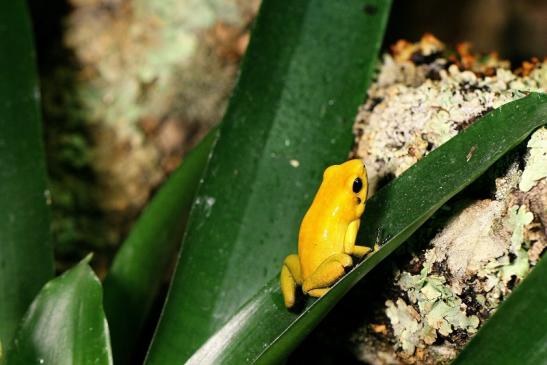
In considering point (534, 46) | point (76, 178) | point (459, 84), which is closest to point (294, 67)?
point (459, 84)

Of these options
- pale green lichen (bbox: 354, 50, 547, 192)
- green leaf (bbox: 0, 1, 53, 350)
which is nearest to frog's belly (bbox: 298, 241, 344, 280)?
pale green lichen (bbox: 354, 50, 547, 192)

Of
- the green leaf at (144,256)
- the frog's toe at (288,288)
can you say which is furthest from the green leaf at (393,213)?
the green leaf at (144,256)

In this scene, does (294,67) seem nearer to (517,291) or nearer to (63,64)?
(517,291)

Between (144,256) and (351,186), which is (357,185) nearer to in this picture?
(351,186)

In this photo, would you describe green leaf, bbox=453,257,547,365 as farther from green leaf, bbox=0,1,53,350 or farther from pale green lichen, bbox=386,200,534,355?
green leaf, bbox=0,1,53,350

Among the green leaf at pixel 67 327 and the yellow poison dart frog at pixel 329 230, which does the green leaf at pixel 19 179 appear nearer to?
the green leaf at pixel 67 327
